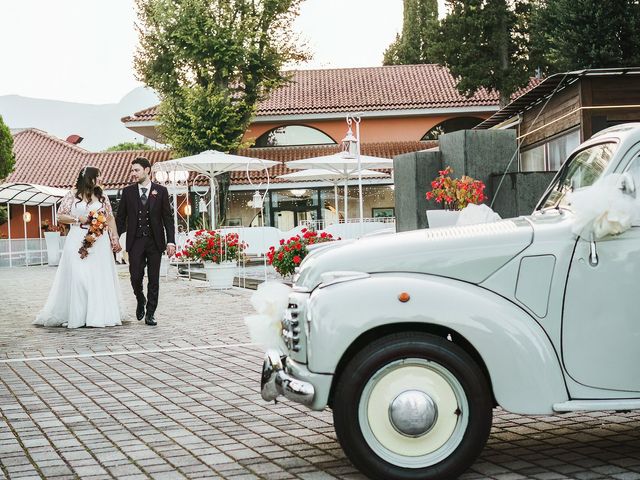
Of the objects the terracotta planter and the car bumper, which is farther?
the terracotta planter

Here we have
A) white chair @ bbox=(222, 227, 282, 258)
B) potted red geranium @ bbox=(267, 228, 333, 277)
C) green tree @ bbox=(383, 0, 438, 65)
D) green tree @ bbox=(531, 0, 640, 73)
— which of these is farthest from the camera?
green tree @ bbox=(383, 0, 438, 65)

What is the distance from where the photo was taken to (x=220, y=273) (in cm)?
1969

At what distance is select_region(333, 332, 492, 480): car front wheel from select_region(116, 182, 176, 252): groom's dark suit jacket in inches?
310

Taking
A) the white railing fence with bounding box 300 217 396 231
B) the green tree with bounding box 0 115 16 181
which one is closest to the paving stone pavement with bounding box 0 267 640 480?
the white railing fence with bounding box 300 217 396 231

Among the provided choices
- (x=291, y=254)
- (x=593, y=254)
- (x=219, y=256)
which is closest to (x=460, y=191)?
(x=291, y=254)

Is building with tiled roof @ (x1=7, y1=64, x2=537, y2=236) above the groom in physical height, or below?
above

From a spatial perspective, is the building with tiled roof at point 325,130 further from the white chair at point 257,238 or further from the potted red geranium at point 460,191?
the potted red geranium at point 460,191

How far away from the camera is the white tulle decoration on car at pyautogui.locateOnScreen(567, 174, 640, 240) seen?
15.3 feet

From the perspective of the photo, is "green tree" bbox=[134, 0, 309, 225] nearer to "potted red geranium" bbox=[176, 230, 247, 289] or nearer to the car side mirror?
"potted red geranium" bbox=[176, 230, 247, 289]

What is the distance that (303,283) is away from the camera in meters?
5.09

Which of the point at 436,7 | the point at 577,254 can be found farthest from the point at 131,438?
the point at 436,7

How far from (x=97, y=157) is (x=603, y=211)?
47.4 metres

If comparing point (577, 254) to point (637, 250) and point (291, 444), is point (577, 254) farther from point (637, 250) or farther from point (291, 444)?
point (291, 444)

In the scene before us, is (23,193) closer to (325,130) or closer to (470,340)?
(325,130)
